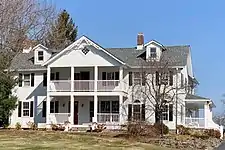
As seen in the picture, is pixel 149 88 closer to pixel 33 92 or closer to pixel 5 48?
pixel 33 92

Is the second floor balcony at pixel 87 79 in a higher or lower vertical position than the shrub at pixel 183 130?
higher

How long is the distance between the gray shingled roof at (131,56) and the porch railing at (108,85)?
2170 millimetres

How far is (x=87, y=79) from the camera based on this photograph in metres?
43.2

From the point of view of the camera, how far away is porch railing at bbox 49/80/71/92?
138ft

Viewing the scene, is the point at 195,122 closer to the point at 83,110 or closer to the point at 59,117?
the point at 83,110

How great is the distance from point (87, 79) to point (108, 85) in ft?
9.37

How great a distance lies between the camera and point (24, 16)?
43938 millimetres

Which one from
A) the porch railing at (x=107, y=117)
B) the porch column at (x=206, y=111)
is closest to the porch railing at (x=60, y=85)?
the porch railing at (x=107, y=117)

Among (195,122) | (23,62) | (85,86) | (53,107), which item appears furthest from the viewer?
(23,62)

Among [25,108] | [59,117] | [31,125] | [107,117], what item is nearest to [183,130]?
[107,117]

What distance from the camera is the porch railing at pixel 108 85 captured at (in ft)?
134

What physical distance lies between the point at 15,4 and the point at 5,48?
29.0ft

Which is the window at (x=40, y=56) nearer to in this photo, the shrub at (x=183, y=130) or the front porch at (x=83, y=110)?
the front porch at (x=83, y=110)

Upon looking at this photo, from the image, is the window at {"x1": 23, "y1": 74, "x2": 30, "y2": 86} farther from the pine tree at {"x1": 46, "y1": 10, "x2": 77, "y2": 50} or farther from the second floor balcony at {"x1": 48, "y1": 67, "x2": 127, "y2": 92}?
the pine tree at {"x1": 46, "y1": 10, "x2": 77, "y2": 50}
